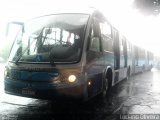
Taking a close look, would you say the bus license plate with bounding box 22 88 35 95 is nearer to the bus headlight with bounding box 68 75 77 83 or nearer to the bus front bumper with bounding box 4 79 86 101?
the bus front bumper with bounding box 4 79 86 101

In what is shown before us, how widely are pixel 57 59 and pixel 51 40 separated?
646mm

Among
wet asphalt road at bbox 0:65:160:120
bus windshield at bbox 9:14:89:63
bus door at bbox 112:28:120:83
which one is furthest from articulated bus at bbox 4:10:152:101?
bus door at bbox 112:28:120:83

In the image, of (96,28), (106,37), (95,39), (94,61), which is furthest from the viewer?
(106,37)

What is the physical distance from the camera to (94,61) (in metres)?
6.98

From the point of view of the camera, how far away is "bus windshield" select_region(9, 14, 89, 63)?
6.22 m

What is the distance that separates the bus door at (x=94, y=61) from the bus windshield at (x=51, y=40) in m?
0.38

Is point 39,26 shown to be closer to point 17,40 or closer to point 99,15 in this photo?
point 17,40

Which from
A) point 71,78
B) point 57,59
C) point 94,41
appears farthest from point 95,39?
point 71,78

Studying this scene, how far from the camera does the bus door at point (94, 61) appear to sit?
6.54m

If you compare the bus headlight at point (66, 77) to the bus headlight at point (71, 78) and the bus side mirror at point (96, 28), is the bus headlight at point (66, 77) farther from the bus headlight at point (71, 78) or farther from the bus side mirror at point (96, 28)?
the bus side mirror at point (96, 28)

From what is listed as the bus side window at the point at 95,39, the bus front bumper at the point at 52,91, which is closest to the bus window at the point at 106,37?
the bus side window at the point at 95,39

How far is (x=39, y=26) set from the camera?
6965mm

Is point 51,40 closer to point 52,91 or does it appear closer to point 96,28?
point 52,91

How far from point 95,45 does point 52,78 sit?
185 cm
